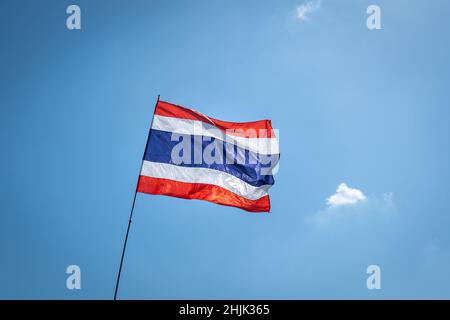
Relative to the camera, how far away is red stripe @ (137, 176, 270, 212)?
12.6m

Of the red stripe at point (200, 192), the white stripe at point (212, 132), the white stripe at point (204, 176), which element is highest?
the white stripe at point (212, 132)

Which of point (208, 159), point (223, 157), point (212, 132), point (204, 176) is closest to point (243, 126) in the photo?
point (212, 132)

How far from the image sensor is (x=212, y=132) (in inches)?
588

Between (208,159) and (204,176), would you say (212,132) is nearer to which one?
(208,159)

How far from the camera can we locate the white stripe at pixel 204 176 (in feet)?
42.2

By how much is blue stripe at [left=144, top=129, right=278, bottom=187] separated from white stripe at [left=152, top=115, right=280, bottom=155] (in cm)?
21

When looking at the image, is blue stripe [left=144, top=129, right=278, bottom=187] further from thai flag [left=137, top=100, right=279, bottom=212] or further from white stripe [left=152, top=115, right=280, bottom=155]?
white stripe [left=152, top=115, right=280, bottom=155]

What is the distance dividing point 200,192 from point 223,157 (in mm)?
2015

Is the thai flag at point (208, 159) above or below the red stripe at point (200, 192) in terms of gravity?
above

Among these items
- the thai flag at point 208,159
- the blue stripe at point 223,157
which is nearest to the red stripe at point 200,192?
the thai flag at point 208,159

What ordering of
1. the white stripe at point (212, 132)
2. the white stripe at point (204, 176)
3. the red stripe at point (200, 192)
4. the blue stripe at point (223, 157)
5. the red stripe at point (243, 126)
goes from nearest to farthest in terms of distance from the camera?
the red stripe at point (200, 192)
the white stripe at point (204, 176)
the blue stripe at point (223, 157)
the white stripe at point (212, 132)
the red stripe at point (243, 126)

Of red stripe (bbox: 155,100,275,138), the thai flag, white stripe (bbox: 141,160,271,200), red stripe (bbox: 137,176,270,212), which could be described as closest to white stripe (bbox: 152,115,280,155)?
the thai flag

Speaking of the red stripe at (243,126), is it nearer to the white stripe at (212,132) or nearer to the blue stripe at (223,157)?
the white stripe at (212,132)
